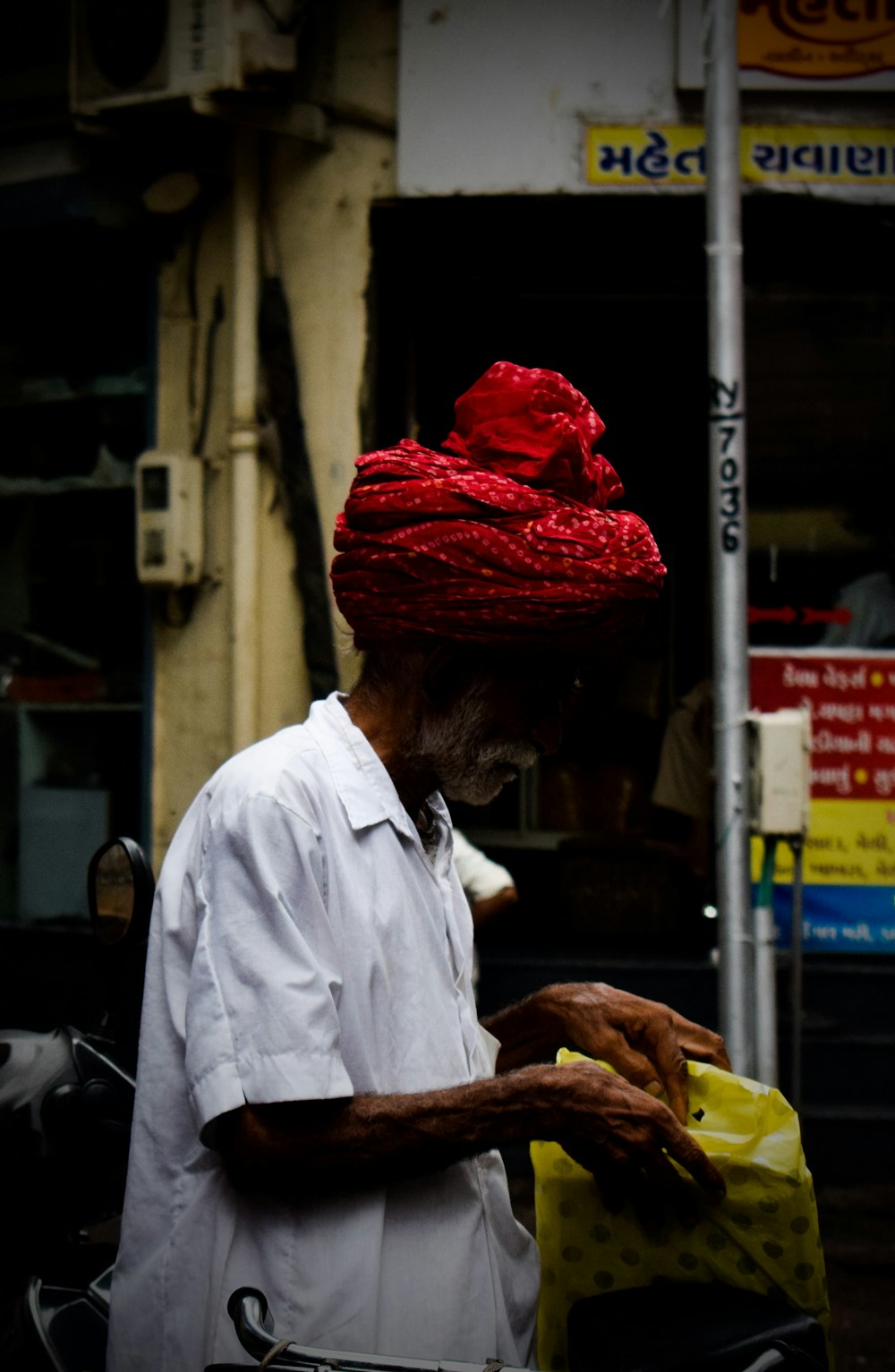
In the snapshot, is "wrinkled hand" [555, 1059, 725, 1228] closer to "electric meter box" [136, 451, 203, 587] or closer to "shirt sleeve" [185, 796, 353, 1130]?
"shirt sleeve" [185, 796, 353, 1130]

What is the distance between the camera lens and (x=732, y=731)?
3.93 metres

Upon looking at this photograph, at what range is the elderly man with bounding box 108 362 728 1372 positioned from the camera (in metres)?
1.46

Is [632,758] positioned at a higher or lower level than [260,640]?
lower

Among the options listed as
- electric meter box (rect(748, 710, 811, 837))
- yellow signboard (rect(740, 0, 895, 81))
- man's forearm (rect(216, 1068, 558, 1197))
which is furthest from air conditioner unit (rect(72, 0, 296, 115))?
man's forearm (rect(216, 1068, 558, 1197))

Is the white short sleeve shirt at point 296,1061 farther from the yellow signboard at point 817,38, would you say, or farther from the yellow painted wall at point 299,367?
the yellow signboard at point 817,38

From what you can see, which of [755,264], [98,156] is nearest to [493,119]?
[755,264]

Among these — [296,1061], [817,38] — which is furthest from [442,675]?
[817,38]

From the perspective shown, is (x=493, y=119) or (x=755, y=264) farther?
(x=755, y=264)

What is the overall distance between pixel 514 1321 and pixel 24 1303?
0.78 meters

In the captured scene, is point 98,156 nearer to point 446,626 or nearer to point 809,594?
point 809,594

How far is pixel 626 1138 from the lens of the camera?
1505 mm

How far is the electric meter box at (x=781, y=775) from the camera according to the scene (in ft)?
12.6

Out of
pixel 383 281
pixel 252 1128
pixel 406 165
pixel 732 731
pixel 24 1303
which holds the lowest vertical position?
pixel 24 1303

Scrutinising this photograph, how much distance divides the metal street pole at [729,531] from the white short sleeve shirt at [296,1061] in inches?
93.4
